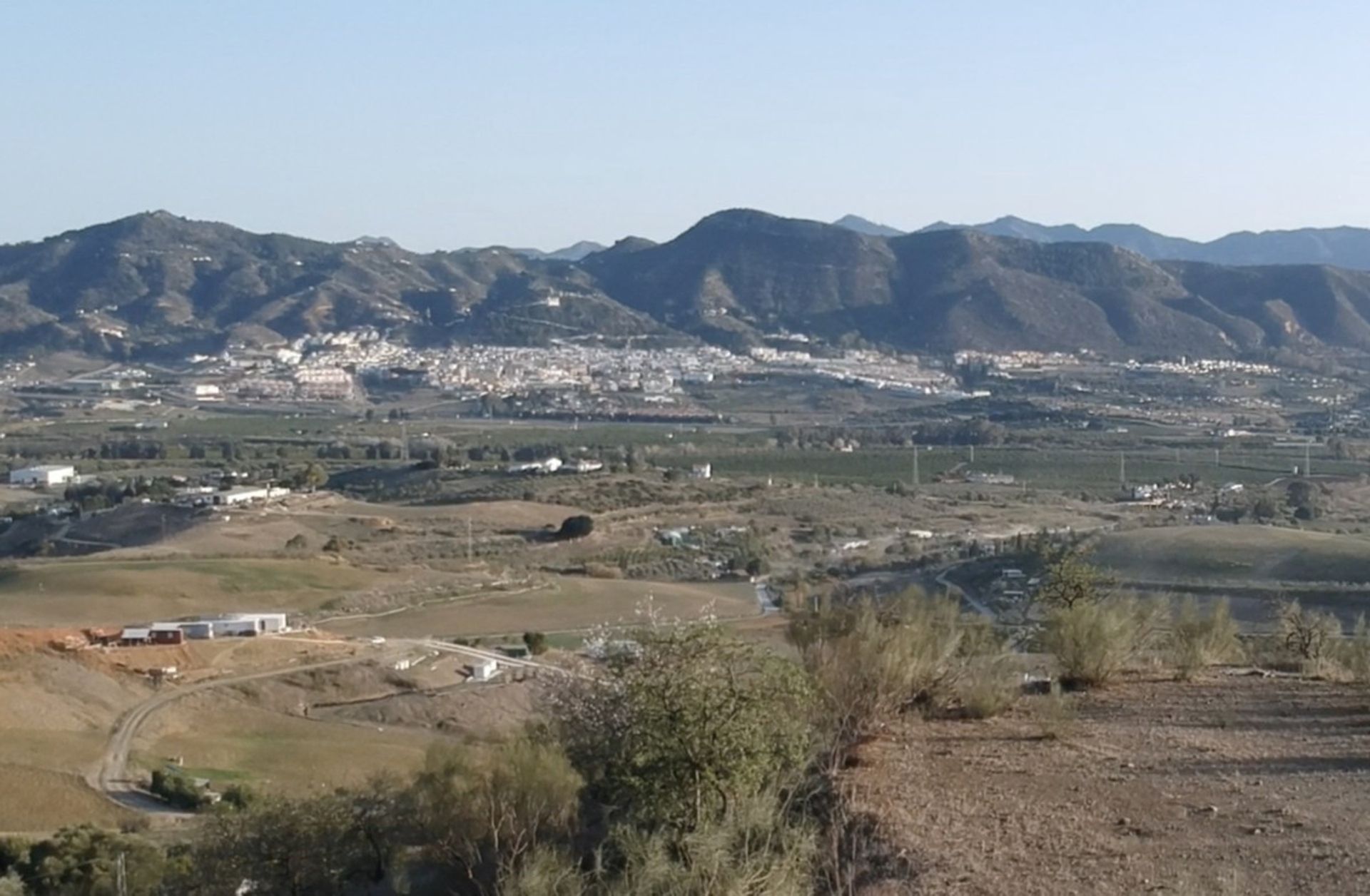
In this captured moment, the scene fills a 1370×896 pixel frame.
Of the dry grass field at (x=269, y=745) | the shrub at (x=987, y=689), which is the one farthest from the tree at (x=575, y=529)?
the shrub at (x=987, y=689)

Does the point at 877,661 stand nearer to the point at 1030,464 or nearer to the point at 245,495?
the point at 245,495

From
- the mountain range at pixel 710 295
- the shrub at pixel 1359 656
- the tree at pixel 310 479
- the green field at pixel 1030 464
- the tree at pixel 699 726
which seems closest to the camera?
the tree at pixel 699 726

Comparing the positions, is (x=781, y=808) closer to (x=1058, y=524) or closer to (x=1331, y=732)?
(x=1331, y=732)

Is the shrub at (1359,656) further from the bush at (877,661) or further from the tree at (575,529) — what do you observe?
the tree at (575,529)

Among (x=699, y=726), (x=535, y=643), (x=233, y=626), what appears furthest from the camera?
(x=233, y=626)

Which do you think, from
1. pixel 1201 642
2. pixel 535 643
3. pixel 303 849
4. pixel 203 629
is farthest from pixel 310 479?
pixel 1201 642
